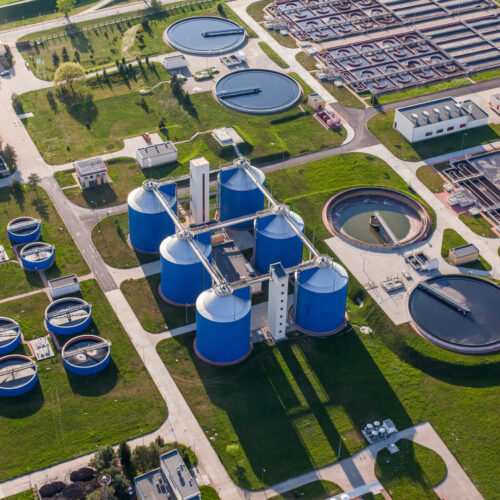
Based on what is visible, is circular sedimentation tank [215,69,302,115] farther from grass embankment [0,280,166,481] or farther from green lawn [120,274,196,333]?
grass embankment [0,280,166,481]

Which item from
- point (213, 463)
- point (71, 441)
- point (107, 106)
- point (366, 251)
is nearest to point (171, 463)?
point (213, 463)

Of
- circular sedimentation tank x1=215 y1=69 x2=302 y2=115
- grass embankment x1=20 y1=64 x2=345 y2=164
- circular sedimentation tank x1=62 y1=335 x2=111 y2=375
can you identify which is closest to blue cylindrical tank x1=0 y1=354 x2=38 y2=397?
circular sedimentation tank x1=62 y1=335 x2=111 y2=375

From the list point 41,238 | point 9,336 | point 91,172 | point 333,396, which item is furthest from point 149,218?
point 333,396

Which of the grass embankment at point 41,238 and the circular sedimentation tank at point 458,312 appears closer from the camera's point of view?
the circular sedimentation tank at point 458,312

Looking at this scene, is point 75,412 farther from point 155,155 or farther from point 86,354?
point 155,155

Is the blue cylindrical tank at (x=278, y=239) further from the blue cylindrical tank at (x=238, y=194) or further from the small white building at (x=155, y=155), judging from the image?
the small white building at (x=155, y=155)

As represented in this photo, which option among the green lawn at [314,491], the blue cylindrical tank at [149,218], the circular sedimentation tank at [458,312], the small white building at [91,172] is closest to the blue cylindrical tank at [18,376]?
the blue cylindrical tank at [149,218]
